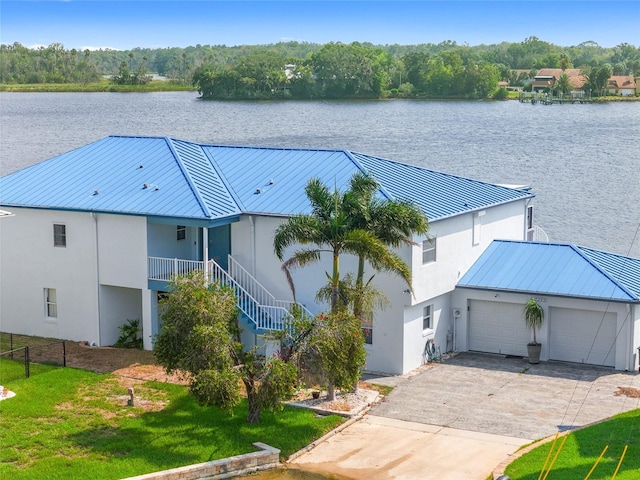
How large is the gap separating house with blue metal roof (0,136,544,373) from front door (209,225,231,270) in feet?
0.15

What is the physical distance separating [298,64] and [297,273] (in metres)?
116

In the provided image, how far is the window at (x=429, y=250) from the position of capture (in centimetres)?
3403

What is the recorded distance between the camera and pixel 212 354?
Result: 1037 inches

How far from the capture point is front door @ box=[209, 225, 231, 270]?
35.8 metres

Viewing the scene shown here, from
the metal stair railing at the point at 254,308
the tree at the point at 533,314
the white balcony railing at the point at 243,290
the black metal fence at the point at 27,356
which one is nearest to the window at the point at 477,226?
the tree at the point at 533,314

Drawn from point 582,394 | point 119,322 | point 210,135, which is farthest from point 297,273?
point 210,135

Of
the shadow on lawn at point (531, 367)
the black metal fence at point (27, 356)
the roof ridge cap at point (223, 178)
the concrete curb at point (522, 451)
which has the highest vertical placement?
the roof ridge cap at point (223, 178)

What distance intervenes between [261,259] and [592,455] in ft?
45.2

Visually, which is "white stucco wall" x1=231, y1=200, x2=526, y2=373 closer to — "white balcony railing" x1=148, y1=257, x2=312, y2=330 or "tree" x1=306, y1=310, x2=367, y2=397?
"white balcony railing" x1=148, y1=257, x2=312, y2=330

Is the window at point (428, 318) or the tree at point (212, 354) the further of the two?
the window at point (428, 318)

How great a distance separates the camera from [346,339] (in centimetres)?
2745

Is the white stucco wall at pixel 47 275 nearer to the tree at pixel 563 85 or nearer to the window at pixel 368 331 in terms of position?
the window at pixel 368 331

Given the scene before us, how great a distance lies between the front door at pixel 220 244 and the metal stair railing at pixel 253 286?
2.19 feet

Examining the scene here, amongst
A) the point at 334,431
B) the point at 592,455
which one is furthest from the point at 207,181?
the point at 592,455
